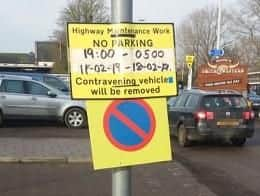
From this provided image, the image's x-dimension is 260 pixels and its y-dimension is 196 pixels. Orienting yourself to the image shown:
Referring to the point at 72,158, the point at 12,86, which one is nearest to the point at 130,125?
the point at 72,158

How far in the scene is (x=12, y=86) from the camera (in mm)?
18656

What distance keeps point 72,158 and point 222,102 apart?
5266 mm

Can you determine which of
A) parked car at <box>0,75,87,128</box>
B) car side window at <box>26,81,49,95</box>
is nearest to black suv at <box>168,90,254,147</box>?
parked car at <box>0,75,87,128</box>

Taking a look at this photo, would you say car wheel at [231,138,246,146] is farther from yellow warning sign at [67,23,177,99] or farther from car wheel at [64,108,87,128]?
yellow warning sign at [67,23,177,99]

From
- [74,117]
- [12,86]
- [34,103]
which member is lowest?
[74,117]

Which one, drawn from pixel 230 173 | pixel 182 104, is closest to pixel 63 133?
pixel 182 104

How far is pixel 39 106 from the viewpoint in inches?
730

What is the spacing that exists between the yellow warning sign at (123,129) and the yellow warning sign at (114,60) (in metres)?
0.06

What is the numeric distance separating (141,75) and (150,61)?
10 centimetres

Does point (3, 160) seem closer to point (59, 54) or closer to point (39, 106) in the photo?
point (39, 106)

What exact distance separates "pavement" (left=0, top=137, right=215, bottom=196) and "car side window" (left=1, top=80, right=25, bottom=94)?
498 cm

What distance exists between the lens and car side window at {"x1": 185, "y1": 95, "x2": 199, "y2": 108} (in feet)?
48.4

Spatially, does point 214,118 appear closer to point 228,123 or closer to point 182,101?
point 228,123

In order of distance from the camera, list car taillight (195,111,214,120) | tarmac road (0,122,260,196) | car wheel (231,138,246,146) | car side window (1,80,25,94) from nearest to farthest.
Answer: tarmac road (0,122,260,196), car taillight (195,111,214,120), car wheel (231,138,246,146), car side window (1,80,25,94)
